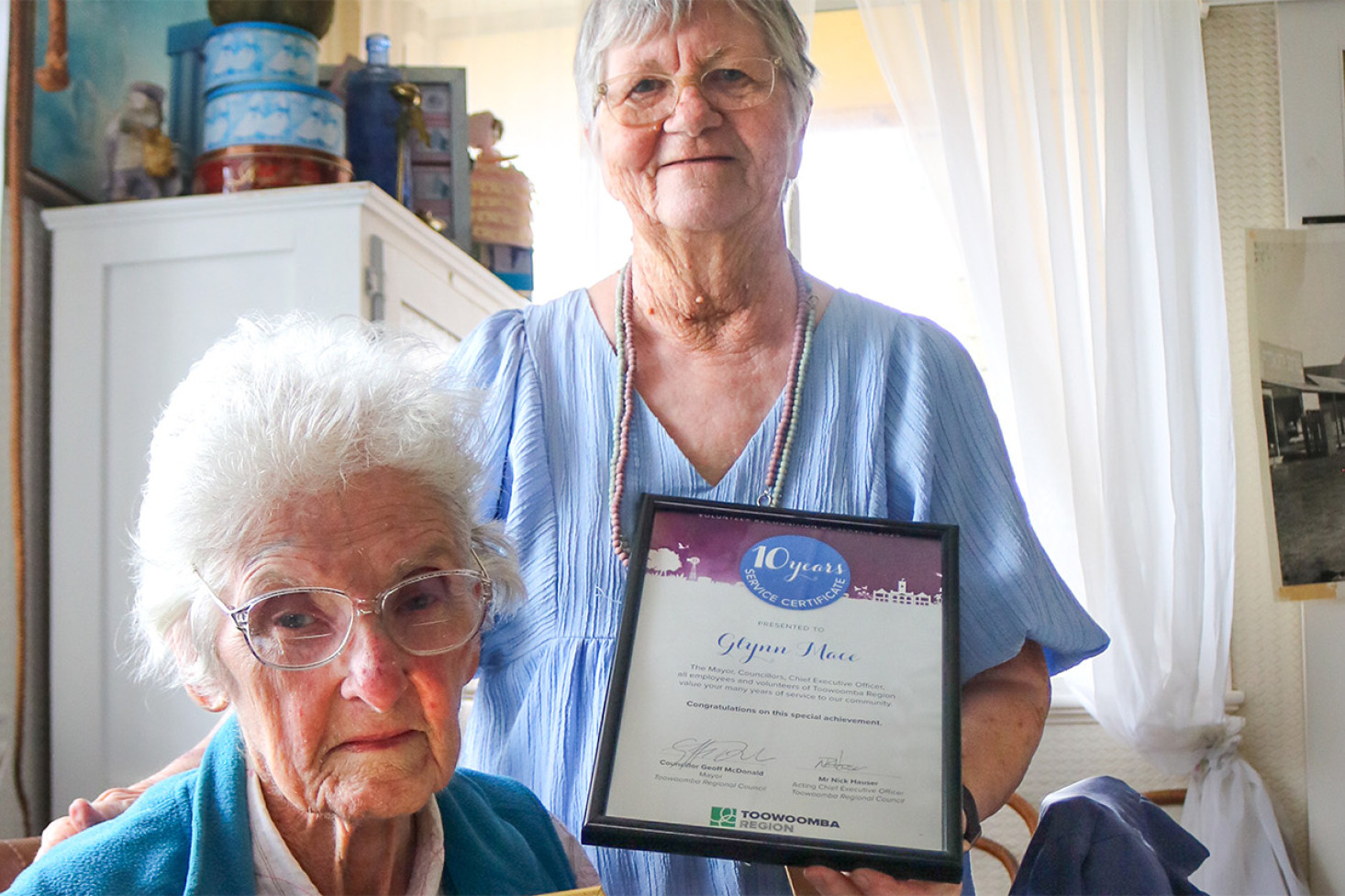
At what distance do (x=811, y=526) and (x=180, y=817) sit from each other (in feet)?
1.91

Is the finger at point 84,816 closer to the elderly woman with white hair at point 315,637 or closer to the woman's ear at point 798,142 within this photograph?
the elderly woman with white hair at point 315,637

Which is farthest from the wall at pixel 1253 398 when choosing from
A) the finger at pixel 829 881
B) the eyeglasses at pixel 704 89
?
the finger at pixel 829 881

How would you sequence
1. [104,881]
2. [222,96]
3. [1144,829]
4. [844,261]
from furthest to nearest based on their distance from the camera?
[844,261] → [222,96] → [1144,829] → [104,881]

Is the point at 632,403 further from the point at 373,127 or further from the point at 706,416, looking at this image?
the point at 373,127

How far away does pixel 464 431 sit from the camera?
1.14 metres

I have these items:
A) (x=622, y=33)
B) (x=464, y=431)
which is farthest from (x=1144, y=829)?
(x=622, y=33)

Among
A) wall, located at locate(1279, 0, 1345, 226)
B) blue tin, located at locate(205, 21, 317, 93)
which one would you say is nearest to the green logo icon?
Result: blue tin, located at locate(205, 21, 317, 93)

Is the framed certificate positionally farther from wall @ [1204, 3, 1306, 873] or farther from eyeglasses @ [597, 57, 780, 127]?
wall @ [1204, 3, 1306, 873]

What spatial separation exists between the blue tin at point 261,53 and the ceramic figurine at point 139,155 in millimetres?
197

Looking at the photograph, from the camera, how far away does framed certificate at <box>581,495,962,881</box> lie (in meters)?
0.88

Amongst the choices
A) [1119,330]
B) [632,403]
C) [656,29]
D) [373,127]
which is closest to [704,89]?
[656,29]

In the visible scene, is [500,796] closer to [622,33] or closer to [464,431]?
[464,431]
